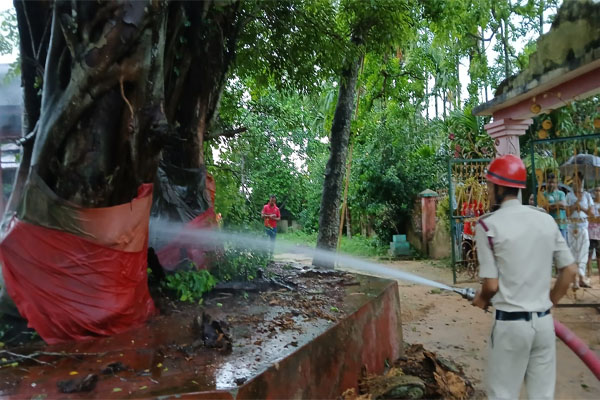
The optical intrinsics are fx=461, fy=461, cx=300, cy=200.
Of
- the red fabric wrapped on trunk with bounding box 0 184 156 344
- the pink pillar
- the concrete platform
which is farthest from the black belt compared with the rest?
the pink pillar

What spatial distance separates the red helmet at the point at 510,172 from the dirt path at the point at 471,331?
2580mm

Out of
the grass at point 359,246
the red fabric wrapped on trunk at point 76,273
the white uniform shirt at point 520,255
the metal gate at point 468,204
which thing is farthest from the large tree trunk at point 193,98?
the grass at point 359,246

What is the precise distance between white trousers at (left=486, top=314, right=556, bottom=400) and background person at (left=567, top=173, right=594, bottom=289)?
4.55 metres

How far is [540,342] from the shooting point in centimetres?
268

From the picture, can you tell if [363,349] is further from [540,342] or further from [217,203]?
[217,203]

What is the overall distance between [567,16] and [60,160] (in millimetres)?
5864

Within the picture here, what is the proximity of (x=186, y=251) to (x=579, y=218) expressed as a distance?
540 cm

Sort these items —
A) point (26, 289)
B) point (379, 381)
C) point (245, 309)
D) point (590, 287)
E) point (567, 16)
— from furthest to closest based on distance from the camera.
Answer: point (590, 287), point (567, 16), point (245, 309), point (379, 381), point (26, 289)

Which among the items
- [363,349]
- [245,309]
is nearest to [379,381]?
[363,349]

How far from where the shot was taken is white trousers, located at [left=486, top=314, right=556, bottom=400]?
8.73 feet

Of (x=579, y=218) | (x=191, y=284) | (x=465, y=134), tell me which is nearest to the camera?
(x=191, y=284)

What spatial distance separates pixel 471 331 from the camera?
6578 mm

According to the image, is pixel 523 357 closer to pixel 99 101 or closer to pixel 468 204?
pixel 99 101

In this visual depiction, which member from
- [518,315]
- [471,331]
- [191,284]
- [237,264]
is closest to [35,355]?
[191,284]
